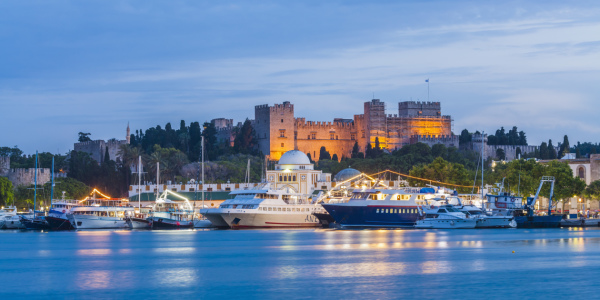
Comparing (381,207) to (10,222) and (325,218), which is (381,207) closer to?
(325,218)

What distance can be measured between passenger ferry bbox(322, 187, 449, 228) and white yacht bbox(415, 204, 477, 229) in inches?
74.7

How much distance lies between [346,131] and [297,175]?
5758cm

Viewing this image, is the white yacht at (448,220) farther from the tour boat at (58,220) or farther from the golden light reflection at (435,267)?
the golden light reflection at (435,267)

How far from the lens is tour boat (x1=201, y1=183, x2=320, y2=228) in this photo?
78312 millimetres

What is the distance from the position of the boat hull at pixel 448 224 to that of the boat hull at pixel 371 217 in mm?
2212

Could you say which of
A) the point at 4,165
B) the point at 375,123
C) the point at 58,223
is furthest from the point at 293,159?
the point at 375,123

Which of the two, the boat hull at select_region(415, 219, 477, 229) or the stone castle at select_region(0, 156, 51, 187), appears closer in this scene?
the boat hull at select_region(415, 219, 477, 229)

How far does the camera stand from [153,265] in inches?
1736

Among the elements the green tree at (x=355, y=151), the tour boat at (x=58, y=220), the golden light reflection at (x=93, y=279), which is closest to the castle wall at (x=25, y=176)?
the tour boat at (x=58, y=220)

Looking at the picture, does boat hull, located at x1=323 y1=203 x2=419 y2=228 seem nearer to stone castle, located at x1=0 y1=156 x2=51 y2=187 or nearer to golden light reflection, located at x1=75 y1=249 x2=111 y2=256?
golden light reflection, located at x1=75 y1=249 x2=111 y2=256

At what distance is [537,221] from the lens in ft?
259

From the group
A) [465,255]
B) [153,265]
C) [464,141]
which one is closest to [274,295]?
[153,265]

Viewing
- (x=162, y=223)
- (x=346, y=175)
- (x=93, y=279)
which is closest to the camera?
(x=93, y=279)

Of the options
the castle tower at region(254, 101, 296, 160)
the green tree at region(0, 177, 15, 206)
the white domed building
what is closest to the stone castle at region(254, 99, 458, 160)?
the castle tower at region(254, 101, 296, 160)
